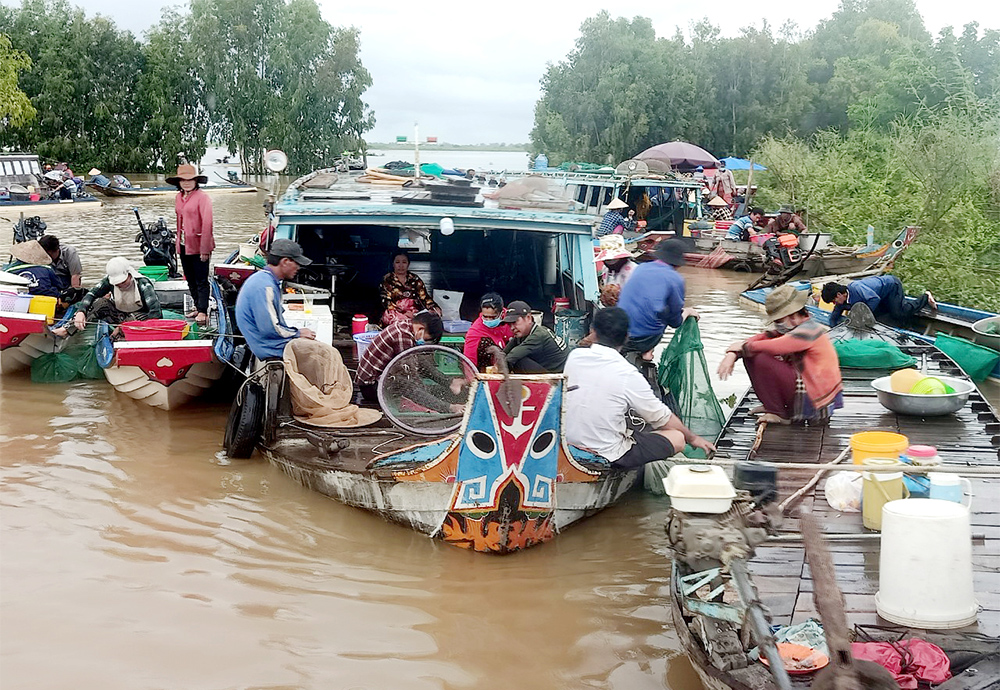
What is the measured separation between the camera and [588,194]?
2370cm

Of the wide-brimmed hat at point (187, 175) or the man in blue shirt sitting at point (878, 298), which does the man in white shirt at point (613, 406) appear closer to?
the wide-brimmed hat at point (187, 175)

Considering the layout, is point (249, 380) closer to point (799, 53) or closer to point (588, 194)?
point (588, 194)

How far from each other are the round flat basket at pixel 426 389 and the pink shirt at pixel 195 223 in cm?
379

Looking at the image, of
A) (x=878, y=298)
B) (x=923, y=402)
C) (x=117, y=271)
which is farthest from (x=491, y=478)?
(x=878, y=298)

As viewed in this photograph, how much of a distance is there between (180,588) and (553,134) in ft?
131

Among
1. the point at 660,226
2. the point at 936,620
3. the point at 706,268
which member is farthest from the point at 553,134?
the point at 936,620

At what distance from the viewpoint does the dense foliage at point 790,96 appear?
996 inches

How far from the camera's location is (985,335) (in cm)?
1093

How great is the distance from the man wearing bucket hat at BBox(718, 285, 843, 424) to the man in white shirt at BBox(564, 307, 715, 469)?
529 mm

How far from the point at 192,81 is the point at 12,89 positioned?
27.1 feet

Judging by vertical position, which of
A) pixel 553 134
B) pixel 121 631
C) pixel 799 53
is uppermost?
pixel 799 53

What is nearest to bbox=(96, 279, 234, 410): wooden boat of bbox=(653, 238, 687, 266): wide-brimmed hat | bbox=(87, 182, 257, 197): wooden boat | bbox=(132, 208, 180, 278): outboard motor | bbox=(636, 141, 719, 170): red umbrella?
bbox=(132, 208, 180, 278): outboard motor

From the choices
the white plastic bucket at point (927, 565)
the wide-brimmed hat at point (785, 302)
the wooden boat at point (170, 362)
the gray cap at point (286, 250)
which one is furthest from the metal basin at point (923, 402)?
the wooden boat at point (170, 362)

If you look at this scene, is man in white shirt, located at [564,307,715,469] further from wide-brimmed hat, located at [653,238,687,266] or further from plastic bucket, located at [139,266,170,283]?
plastic bucket, located at [139,266,170,283]
